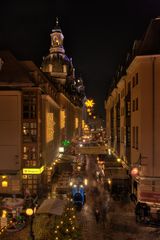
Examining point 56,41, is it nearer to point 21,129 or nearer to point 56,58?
point 56,58

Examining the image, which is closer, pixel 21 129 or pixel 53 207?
pixel 53 207

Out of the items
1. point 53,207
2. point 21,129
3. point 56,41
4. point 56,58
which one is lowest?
point 53,207

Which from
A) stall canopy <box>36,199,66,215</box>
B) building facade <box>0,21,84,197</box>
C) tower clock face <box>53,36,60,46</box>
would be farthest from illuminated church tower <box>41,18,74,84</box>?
stall canopy <box>36,199,66,215</box>

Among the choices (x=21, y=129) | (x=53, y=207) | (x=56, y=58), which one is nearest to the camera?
(x=53, y=207)

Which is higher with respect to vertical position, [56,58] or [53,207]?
[56,58]

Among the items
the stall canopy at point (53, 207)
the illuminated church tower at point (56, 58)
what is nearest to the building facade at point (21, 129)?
the stall canopy at point (53, 207)

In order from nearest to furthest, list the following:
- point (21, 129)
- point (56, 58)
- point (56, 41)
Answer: point (21, 129) → point (56, 58) → point (56, 41)

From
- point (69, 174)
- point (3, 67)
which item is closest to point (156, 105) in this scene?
point (3, 67)

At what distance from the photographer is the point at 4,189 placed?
38062 mm

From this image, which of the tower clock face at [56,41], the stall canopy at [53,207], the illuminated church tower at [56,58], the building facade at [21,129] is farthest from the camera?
the tower clock face at [56,41]

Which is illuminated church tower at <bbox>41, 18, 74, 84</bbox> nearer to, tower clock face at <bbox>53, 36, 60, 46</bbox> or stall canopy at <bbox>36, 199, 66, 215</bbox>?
tower clock face at <bbox>53, 36, 60, 46</bbox>

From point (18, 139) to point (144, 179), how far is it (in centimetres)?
1535

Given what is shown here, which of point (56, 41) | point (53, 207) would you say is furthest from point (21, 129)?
point (56, 41)

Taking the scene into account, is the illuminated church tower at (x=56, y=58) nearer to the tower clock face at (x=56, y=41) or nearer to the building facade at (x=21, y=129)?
the tower clock face at (x=56, y=41)
